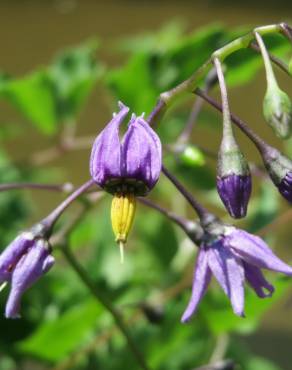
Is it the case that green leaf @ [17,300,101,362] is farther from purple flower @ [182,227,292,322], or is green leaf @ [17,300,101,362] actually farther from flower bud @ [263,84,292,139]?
flower bud @ [263,84,292,139]

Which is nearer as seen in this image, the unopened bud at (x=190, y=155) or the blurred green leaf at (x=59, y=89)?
the unopened bud at (x=190, y=155)

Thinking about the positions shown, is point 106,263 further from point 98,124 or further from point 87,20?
point 87,20

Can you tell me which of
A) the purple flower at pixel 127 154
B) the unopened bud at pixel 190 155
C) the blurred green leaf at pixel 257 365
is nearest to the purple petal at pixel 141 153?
the purple flower at pixel 127 154

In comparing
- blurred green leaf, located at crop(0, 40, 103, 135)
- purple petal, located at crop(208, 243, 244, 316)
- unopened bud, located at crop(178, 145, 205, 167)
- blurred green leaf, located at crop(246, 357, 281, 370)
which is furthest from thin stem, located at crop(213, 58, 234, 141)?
blurred green leaf, located at crop(246, 357, 281, 370)

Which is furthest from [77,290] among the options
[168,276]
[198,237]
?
[198,237]

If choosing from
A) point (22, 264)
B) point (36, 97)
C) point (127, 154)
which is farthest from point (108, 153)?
point (36, 97)

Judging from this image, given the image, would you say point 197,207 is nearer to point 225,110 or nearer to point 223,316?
point 225,110

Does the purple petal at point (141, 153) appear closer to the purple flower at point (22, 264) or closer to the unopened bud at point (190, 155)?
the purple flower at point (22, 264)

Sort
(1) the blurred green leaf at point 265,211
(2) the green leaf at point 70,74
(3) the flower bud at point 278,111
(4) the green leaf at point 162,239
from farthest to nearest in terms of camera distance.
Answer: (4) the green leaf at point 162,239 < (2) the green leaf at point 70,74 < (1) the blurred green leaf at point 265,211 < (3) the flower bud at point 278,111
